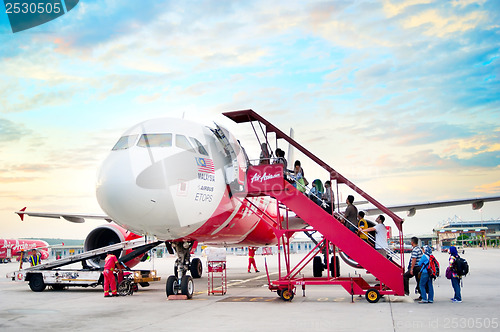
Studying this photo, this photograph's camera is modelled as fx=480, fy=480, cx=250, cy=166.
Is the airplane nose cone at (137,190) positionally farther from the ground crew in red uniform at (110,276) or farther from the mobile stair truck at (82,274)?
the mobile stair truck at (82,274)

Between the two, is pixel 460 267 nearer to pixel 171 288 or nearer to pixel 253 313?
pixel 253 313

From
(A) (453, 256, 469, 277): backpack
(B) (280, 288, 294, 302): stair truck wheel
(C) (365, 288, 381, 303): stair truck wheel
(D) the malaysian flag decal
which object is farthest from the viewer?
(B) (280, 288, 294, 302): stair truck wheel

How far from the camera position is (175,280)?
11.4 m

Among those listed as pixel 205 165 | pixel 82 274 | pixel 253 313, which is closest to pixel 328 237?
pixel 253 313

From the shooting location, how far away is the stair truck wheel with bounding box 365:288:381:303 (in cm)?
1013

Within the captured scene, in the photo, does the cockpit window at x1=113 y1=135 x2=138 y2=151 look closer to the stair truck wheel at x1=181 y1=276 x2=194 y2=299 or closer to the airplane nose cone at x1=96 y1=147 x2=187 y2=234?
the airplane nose cone at x1=96 y1=147 x2=187 y2=234

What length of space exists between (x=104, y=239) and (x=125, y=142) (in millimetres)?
7137

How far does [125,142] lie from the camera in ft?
33.5

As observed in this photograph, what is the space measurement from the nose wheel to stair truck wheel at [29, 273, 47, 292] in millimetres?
5456

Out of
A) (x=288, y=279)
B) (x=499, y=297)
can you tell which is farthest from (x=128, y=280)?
(x=499, y=297)

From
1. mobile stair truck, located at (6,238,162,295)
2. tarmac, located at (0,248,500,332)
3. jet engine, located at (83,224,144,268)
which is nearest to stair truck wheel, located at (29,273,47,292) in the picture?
mobile stair truck, located at (6,238,162,295)

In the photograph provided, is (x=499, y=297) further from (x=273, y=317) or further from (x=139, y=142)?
(x=139, y=142)

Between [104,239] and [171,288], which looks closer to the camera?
[171,288]

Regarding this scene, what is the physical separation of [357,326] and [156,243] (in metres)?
8.75
